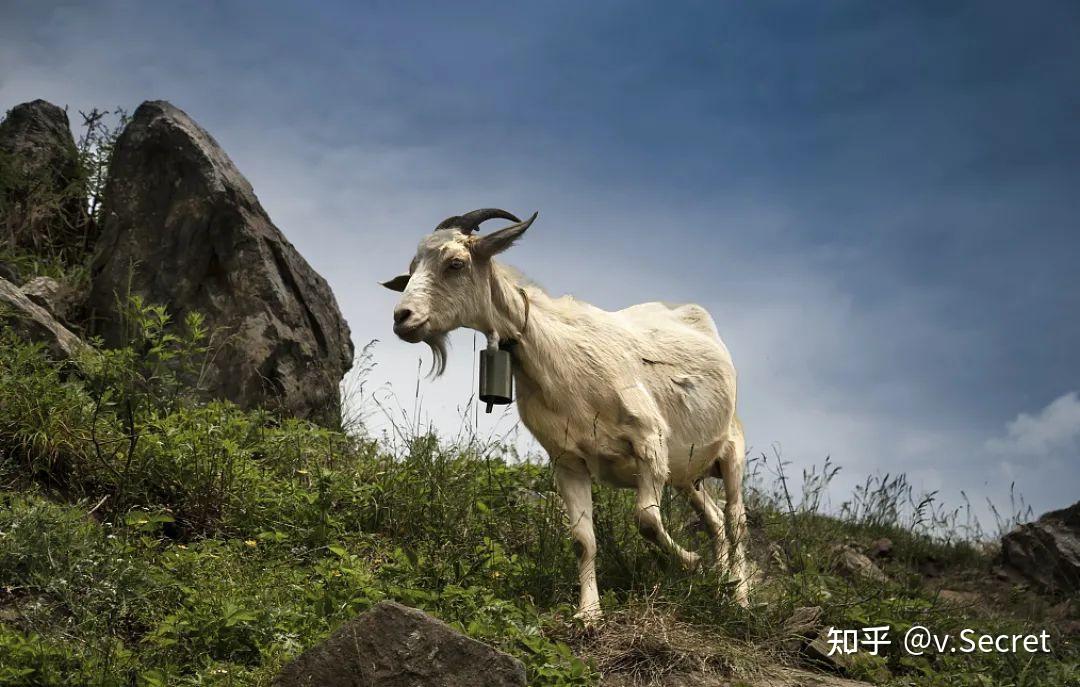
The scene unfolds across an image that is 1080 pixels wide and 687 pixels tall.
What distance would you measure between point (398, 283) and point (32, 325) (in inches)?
163

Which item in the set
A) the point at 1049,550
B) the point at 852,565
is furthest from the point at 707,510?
the point at 1049,550

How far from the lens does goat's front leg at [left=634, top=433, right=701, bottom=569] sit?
684 cm

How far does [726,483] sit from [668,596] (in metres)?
1.83

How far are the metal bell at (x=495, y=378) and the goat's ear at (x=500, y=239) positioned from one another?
2.12 feet

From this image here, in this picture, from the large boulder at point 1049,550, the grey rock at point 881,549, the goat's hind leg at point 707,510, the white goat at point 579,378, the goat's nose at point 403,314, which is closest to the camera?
the goat's nose at point 403,314

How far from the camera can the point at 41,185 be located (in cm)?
1283

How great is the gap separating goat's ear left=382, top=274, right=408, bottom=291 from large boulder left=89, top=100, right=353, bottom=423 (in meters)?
3.83

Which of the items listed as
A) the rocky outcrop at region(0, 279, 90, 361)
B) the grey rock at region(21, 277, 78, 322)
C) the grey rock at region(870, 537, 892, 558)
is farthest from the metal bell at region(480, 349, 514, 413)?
the grey rock at region(870, 537, 892, 558)

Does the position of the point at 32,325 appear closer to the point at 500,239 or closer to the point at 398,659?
the point at 500,239

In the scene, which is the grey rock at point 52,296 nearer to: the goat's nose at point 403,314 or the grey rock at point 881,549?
the goat's nose at point 403,314

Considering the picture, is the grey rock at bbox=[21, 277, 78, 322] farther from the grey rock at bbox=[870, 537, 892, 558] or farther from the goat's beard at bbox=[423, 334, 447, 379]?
the grey rock at bbox=[870, 537, 892, 558]

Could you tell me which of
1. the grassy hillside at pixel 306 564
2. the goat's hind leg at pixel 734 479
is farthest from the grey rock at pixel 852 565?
the goat's hind leg at pixel 734 479

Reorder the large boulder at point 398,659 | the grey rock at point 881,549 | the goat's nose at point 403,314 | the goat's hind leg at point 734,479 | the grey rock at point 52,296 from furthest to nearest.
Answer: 1. the grey rock at point 881,549
2. the grey rock at point 52,296
3. the goat's hind leg at point 734,479
4. the goat's nose at point 403,314
5. the large boulder at point 398,659

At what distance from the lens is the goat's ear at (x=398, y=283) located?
7.23m
